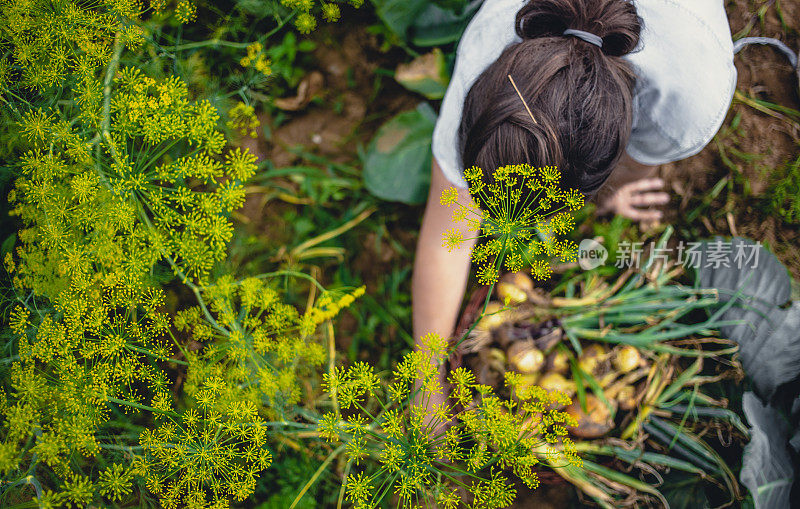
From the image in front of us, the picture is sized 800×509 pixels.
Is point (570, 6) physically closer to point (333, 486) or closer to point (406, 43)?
point (406, 43)

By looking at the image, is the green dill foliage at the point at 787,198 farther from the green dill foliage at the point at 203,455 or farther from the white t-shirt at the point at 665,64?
the green dill foliage at the point at 203,455

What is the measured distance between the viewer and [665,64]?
0.91 meters

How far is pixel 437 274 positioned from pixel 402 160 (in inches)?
15.2

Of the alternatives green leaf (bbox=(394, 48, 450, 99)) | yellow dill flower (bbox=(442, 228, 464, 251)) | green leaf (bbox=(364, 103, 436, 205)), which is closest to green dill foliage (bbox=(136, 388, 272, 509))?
yellow dill flower (bbox=(442, 228, 464, 251))

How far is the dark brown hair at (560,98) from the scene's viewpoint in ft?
2.43

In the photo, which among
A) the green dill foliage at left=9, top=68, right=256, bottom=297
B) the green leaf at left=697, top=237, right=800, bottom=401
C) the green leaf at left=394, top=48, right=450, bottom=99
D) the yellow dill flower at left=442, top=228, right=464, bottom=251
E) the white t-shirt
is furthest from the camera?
the green leaf at left=394, top=48, right=450, bottom=99

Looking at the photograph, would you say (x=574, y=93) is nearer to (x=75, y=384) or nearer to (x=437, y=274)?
(x=437, y=274)

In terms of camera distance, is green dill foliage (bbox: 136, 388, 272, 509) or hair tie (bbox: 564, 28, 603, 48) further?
hair tie (bbox: 564, 28, 603, 48)

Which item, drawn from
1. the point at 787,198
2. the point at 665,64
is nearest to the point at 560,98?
the point at 665,64

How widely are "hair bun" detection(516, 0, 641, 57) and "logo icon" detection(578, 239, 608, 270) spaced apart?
64 cm

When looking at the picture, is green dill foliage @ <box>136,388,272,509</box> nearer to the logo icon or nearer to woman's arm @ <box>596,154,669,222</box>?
the logo icon

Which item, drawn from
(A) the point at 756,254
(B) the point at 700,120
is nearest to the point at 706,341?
(A) the point at 756,254

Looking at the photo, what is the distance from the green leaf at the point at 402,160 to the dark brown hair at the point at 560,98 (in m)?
0.49

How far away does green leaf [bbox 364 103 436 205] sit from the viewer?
1334mm
